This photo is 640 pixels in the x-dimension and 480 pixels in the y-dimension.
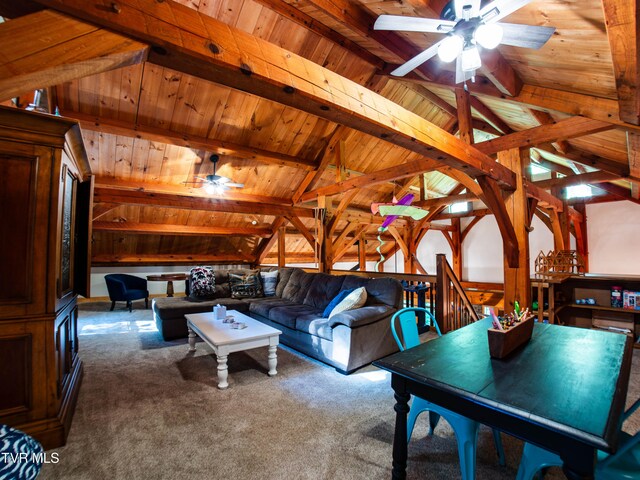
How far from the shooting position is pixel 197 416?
223cm

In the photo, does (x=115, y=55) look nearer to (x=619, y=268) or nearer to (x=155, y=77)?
(x=155, y=77)

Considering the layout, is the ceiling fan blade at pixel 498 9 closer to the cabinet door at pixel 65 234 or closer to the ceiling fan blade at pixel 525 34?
the ceiling fan blade at pixel 525 34

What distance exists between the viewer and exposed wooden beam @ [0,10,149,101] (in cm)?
101

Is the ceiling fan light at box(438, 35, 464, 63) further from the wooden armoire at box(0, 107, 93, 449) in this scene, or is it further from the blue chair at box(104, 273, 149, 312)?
the blue chair at box(104, 273, 149, 312)

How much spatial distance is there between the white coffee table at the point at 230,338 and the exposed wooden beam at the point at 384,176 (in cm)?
279

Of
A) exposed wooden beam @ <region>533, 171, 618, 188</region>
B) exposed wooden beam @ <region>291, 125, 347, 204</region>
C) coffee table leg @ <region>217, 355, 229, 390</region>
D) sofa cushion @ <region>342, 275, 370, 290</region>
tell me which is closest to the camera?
coffee table leg @ <region>217, 355, 229, 390</region>

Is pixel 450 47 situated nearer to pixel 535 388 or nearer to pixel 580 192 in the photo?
pixel 535 388

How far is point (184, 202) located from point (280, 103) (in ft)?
15.1

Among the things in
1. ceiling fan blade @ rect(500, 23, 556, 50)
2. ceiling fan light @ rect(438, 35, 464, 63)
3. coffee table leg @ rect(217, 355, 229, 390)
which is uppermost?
ceiling fan light @ rect(438, 35, 464, 63)

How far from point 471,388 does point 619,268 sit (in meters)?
8.22

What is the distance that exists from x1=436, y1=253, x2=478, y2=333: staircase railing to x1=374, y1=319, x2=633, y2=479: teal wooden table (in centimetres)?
194

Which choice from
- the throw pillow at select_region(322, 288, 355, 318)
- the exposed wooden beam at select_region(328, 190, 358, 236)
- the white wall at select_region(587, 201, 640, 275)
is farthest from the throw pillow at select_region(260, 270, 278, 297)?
the white wall at select_region(587, 201, 640, 275)

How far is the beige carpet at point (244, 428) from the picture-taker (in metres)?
1.68

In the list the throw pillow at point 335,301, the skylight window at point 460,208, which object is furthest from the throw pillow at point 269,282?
the skylight window at point 460,208
